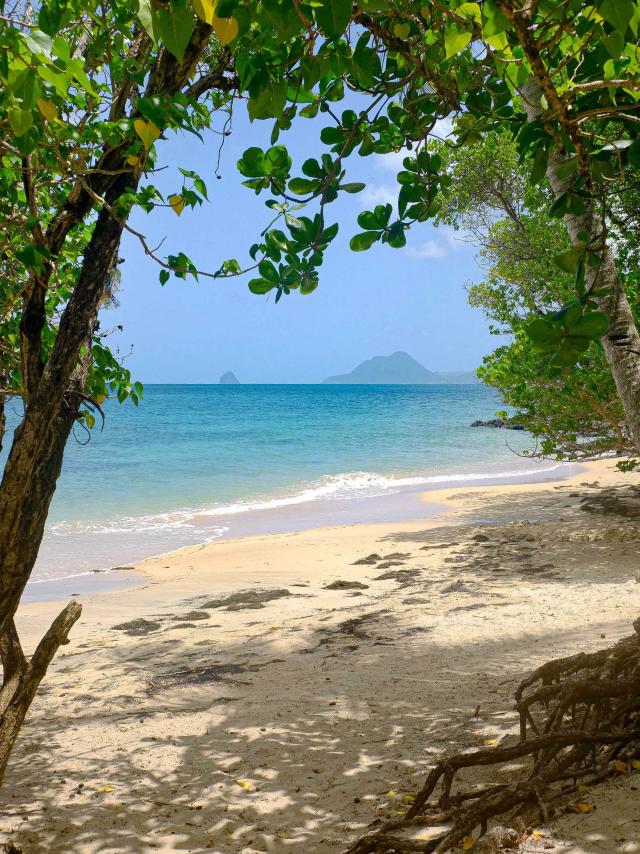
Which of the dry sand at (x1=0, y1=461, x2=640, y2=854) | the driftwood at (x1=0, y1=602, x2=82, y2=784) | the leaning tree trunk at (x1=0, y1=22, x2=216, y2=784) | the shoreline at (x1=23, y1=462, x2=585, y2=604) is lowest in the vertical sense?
the shoreline at (x1=23, y1=462, x2=585, y2=604)

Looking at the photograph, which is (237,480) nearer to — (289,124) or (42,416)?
(42,416)

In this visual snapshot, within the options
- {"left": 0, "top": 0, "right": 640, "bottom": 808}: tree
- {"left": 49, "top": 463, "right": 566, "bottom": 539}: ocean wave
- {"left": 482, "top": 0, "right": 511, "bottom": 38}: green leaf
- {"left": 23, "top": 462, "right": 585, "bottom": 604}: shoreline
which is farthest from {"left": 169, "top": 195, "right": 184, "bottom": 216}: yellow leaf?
{"left": 49, "top": 463, "right": 566, "bottom": 539}: ocean wave

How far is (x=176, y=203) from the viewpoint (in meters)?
3.50

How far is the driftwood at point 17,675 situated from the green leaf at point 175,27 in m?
2.88

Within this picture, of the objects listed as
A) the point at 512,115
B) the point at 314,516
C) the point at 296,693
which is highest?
the point at 512,115

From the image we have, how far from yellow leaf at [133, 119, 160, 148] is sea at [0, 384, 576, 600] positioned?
1132 mm

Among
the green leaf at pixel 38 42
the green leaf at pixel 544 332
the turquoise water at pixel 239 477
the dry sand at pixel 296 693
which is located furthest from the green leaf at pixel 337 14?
the turquoise water at pixel 239 477

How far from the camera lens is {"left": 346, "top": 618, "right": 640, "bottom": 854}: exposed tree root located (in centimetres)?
281

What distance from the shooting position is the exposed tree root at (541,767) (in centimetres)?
281

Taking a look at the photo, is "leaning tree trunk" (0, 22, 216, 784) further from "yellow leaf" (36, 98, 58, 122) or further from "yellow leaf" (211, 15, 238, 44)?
"yellow leaf" (211, 15, 238, 44)

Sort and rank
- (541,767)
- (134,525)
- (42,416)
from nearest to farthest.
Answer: (541,767) → (42,416) → (134,525)

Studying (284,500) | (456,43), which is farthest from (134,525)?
(456,43)

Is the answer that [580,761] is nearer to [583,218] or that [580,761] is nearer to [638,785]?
[638,785]

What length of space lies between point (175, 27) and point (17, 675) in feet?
10.8
